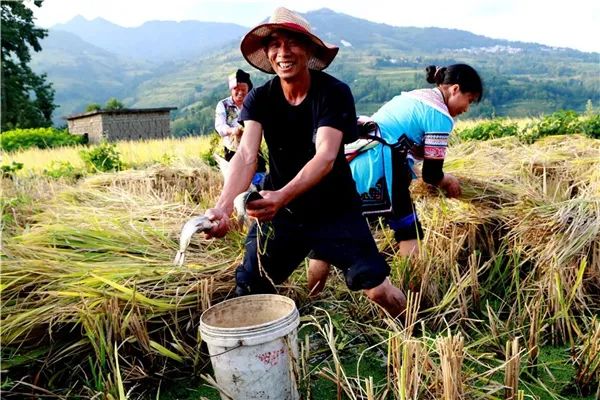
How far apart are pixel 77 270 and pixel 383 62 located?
135 metres

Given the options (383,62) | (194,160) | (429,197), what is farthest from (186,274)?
(383,62)

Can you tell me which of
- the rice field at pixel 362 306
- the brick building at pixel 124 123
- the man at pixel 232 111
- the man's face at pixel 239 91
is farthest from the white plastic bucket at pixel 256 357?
the brick building at pixel 124 123

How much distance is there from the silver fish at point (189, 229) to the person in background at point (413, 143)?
0.99 meters

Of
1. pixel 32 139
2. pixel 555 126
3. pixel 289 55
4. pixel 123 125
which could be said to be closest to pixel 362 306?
pixel 289 55

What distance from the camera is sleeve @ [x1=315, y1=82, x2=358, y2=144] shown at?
2.25m

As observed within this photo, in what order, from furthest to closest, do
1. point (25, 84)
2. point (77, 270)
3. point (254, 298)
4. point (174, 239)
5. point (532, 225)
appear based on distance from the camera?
point (25, 84) < point (174, 239) < point (532, 225) < point (77, 270) < point (254, 298)

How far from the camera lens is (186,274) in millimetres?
2877

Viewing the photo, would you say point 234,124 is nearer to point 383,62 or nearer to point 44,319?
point 44,319

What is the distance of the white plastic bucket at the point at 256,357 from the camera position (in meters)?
1.92

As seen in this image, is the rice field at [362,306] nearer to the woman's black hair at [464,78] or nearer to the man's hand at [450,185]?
the man's hand at [450,185]

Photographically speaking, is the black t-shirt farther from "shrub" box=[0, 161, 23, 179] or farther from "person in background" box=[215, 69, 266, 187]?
"shrub" box=[0, 161, 23, 179]

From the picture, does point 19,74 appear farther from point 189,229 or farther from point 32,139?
point 189,229

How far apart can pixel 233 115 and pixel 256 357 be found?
11.4 feet

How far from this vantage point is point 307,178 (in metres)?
2.15
